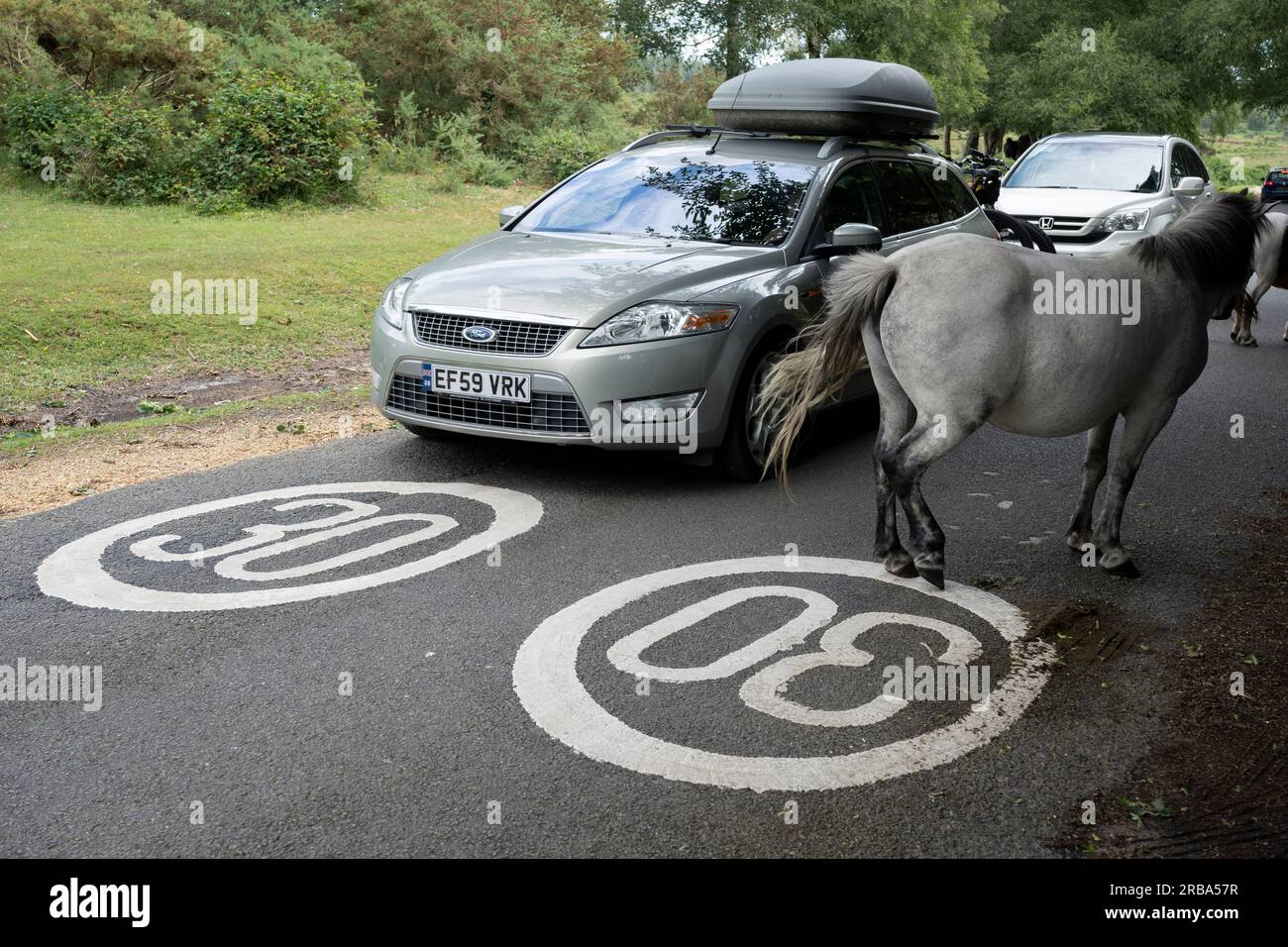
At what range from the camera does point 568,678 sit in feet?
15.1

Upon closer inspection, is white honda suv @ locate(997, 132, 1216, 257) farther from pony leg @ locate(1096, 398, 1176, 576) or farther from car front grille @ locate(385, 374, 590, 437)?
car front grille @ locate(385, 374, 590, 437)

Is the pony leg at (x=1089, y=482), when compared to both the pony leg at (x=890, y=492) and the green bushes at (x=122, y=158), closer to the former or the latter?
the pony leg at (x=890, y=492)

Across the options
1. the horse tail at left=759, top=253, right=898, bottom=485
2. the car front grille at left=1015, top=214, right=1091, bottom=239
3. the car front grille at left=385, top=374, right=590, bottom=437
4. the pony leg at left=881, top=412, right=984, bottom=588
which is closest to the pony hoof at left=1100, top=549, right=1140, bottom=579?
the pony leg at left=881, top=412, right=984, bottom=588

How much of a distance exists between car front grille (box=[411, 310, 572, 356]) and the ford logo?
0.02 meters

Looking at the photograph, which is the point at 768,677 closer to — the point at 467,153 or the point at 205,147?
the point at 205,147

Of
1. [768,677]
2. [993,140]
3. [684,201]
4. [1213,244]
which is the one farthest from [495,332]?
[993,140]

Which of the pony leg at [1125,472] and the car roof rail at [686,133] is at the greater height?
the car roof rail at [686,133]

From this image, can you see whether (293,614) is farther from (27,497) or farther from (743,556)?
(27,497)

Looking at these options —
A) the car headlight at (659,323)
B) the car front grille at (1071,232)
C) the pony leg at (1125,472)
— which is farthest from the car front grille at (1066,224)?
the pony leg at (1125,472)

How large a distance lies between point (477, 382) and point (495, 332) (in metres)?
0.30

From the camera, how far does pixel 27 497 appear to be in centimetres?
695

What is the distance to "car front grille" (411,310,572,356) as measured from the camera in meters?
6.77

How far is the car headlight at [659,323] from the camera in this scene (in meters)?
6.69

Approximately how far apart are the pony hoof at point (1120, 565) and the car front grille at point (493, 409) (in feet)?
8.93
